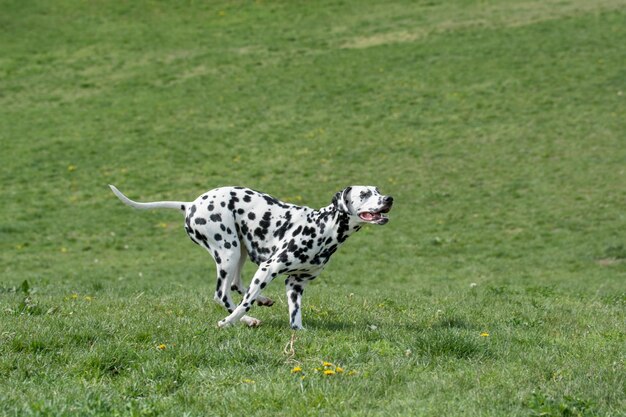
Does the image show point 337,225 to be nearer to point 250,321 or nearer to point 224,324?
point 250,321

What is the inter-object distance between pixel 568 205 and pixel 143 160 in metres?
13.0

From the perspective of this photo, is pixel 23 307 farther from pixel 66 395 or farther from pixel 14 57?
pixel 14 57

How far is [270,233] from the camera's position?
31.9 feet

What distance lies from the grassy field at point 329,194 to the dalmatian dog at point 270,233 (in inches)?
16.2

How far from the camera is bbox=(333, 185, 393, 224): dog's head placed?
29.8 feet

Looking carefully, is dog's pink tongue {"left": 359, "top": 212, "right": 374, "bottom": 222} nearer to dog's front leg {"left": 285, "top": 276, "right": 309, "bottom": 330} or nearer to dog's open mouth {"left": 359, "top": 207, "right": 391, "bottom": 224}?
dog's open mouth {"left": 359, "top": 207, "right": 391, "bottom": 224}

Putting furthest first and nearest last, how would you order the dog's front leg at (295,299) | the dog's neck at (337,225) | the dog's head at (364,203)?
the dog's neck at (337,225) → the dog's front leg at (295,299) → the dog's head at (364,203)

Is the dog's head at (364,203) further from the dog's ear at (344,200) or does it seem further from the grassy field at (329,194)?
the grassy field at (329,194)

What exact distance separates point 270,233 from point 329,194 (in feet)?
49.9

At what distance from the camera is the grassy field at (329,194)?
23.5ft

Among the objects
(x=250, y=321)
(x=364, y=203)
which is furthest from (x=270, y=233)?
(x=364, y=203)

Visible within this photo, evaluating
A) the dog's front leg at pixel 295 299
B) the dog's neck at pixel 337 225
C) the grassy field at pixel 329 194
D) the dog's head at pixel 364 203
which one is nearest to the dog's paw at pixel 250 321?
the grassy field at pixel 329 194

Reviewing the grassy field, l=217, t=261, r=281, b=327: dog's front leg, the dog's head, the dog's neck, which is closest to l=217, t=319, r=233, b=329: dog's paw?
l=217, t=261, r=281, b=327: dog's front leg

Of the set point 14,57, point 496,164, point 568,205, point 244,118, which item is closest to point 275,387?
point 568,205
